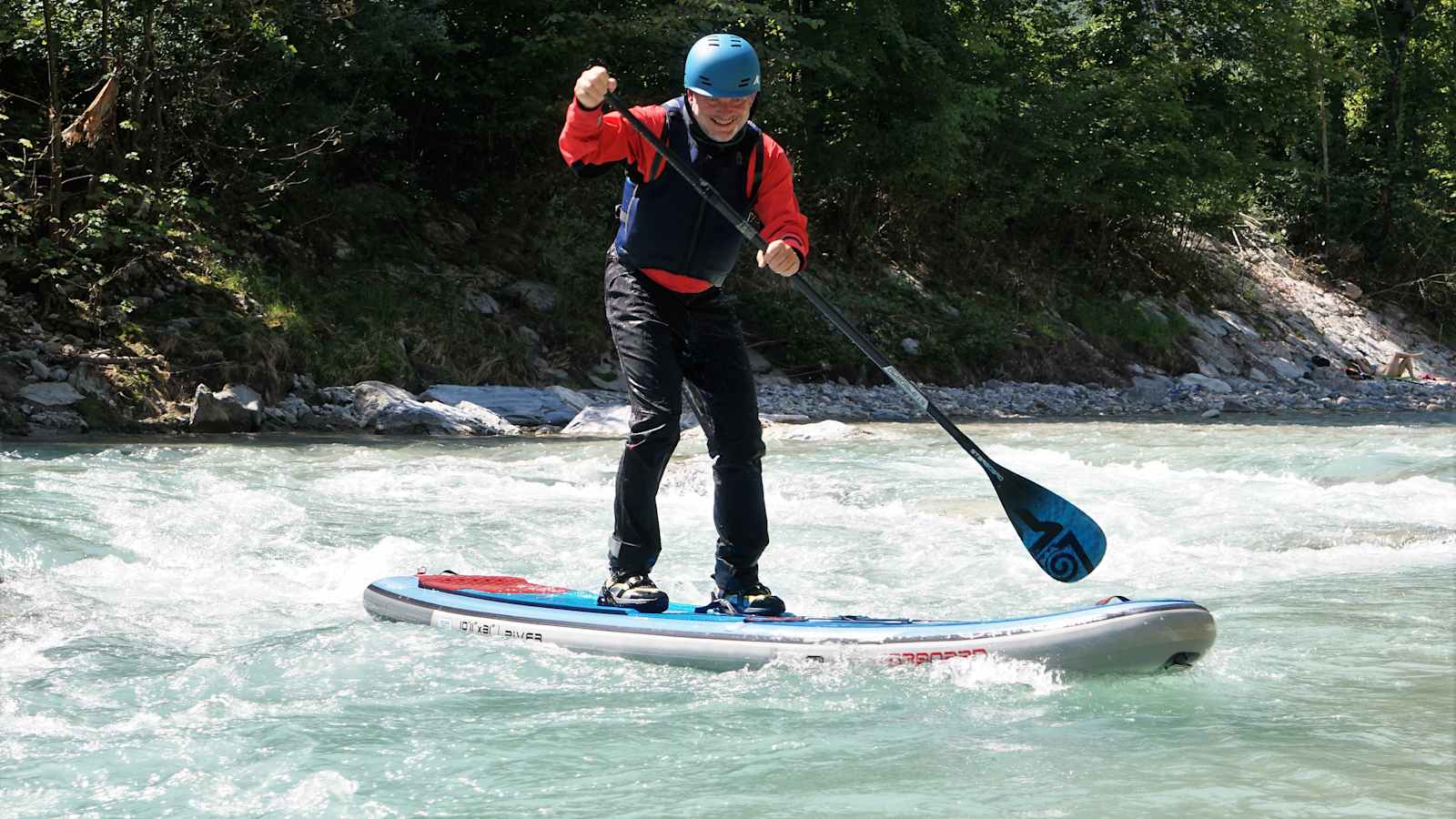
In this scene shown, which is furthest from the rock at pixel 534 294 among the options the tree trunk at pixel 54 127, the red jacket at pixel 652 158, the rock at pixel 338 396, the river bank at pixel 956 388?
the red jacket at pixel 652 158

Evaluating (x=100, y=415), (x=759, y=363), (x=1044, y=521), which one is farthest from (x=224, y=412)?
(x=1044, y=521)

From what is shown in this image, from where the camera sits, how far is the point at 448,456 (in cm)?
1003

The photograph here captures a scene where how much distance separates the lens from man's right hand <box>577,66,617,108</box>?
394 cm

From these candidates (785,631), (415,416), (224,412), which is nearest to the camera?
(785,631)

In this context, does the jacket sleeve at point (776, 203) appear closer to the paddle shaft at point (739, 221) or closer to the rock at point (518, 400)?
the paddle shaft at point (739, 221)

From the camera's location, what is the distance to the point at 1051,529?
179 inches

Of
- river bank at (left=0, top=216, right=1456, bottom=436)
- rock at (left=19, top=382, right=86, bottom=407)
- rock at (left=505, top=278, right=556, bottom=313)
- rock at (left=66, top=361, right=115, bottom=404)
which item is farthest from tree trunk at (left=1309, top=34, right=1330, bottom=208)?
rock at (left=19, top=382, right=86, bottom=407)

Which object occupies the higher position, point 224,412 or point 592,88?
point 592,88

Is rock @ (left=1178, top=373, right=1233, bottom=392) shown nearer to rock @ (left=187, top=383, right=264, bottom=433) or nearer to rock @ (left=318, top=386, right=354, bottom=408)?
rock @ (left=318, top=386, right=354, bottom=408)

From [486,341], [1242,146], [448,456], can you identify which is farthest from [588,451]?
[1242,146]

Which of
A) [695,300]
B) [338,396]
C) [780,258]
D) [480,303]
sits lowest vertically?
[338,396]

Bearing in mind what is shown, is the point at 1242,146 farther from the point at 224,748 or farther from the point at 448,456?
the point at 224,748

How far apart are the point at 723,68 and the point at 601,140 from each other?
0.42 m

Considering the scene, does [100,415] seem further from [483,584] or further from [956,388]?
[956,388]
